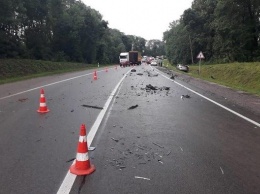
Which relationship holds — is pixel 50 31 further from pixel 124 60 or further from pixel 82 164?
pixel 82 164

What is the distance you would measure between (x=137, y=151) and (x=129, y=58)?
216 ft

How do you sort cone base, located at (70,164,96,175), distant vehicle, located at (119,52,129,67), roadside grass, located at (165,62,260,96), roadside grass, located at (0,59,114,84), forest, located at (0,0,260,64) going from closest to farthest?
1. cone base, located at (70,164,96,175)
2. roadside grass, located at (165,62,260,96)
3. roadside grass, located at (0,59,114,84)
4. forest, located at (0,0,260,64)
5. distant vehicle, located at (119,52,129,67)

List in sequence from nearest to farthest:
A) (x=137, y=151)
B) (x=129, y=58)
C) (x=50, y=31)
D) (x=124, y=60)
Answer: (x=137, y=151)
(x=50, y=31)
(x=124, y=60)
(x=129, y=58)

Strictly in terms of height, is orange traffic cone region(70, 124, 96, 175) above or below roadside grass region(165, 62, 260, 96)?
above

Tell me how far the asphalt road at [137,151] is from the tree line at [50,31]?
3138 centimetres

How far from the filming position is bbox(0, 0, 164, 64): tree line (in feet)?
132

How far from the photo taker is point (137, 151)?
6.09 m

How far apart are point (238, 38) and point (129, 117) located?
3785 centimetres

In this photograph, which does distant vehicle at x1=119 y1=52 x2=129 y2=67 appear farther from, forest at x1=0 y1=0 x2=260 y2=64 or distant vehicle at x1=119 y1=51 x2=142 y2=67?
forest at x1=0 y1=0 x2=260 y2=64

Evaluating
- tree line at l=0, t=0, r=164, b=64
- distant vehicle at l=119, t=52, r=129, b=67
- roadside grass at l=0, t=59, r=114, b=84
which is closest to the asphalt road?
roadside grass at l=0, t=59, r=114, b=84

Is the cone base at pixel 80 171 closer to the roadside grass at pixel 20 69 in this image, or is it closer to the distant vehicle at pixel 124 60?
the roadside grass at pixel 20 69

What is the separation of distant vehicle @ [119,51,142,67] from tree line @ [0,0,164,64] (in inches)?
364

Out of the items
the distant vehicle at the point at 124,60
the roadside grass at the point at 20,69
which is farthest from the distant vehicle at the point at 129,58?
the roadside grass at the point at 20,69

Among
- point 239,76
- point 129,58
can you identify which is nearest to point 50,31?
point 129,58
